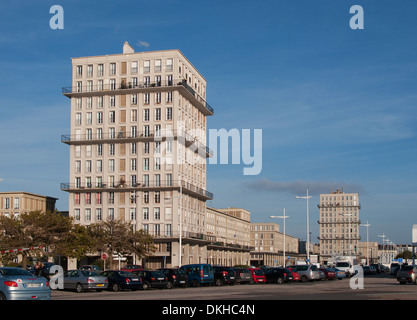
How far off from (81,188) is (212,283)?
52.0m

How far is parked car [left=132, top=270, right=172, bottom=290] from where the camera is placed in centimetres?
4203

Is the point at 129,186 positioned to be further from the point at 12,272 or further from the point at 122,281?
the point at 12,272

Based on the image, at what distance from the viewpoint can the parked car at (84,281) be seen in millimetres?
36594

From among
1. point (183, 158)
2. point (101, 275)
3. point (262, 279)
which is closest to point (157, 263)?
point (183, 158)

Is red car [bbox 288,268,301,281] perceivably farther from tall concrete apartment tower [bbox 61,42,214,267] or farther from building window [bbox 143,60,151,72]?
building window [bbox 143,60,151,72]

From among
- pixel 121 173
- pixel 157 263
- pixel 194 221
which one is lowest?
pixel 157 263

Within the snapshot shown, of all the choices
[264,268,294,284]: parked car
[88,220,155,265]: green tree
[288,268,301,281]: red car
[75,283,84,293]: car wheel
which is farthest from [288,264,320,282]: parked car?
[88,220,155,265]: green tree

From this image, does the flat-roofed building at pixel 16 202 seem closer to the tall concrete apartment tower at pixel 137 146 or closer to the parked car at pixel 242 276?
the tall concrete apartment tower at pixel 137 146

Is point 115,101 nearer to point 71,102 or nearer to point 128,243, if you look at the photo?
point 71,102

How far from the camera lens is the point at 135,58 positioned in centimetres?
9481

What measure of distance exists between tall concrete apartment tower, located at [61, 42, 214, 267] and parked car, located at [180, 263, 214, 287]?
4329 cm

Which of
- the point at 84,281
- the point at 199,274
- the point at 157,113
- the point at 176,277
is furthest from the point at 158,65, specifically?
the point at 84,281

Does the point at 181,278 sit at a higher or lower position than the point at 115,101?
lower

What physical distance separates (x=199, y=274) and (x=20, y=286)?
24258 mm
